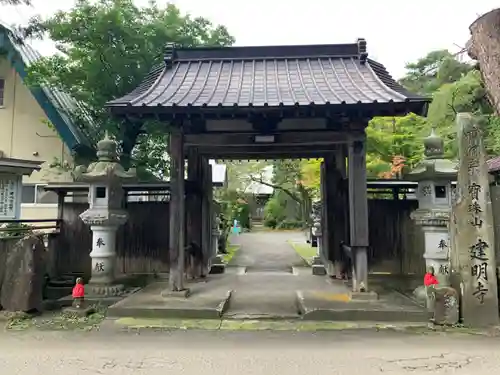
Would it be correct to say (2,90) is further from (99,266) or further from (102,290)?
(102,290)

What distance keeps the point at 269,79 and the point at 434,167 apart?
415cm

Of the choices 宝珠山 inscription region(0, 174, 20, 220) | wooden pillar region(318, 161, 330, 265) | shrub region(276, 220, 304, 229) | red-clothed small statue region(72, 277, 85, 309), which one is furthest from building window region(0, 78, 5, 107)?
shrub region(276, 220, 304, 229)

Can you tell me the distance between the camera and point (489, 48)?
792 centimetres

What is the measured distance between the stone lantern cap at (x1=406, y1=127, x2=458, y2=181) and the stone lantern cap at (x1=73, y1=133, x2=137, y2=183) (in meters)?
6.43

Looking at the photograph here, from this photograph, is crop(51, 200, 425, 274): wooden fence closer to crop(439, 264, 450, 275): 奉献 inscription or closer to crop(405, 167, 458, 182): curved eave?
crop(405, 167, 458, 182): curved eave

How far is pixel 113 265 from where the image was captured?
9.51 m

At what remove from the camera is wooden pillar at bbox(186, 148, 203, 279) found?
10.9 m

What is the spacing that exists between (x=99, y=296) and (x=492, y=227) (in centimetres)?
790

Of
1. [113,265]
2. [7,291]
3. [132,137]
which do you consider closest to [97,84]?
[132,137]

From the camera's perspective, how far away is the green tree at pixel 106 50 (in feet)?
44.1

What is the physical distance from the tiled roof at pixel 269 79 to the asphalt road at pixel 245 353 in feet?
13.2

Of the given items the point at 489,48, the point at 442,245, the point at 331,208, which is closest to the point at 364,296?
the point at 442,245

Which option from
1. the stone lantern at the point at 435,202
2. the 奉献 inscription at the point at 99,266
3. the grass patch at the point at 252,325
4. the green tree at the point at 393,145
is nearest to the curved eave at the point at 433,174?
the stone lantern at the point at 435,202

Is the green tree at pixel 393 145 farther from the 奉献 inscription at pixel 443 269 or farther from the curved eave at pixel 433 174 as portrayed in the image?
the 奉献 inscription at pixel 443 269
